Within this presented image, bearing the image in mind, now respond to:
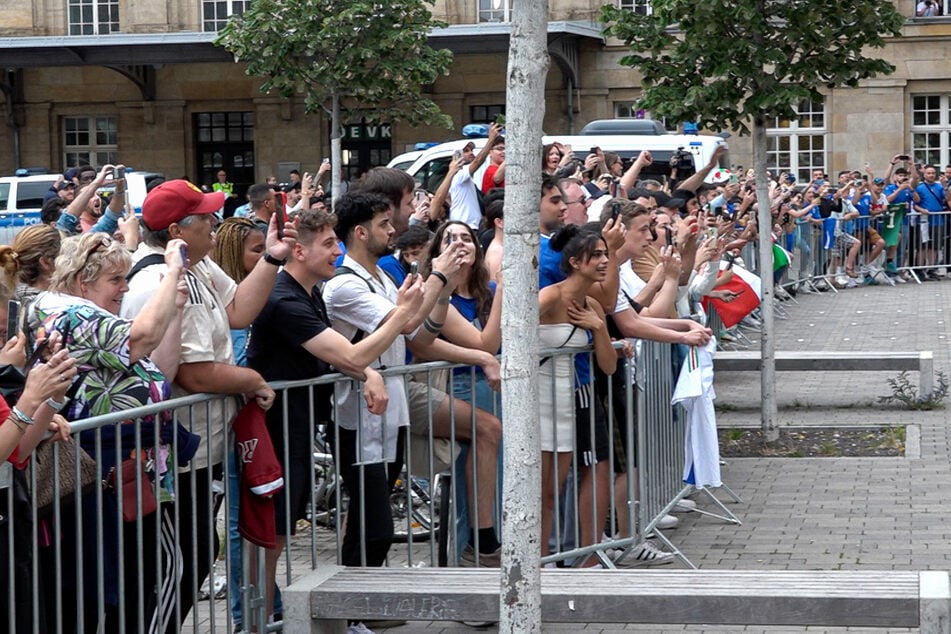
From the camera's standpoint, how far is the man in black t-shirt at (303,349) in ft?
19.3

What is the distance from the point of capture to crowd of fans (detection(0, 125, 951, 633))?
4.91 metres

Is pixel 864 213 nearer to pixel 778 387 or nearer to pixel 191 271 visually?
pixel 778 387

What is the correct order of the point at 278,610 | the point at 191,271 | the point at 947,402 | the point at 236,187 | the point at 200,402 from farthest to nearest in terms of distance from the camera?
the point at 236,187, the point at 947,402, the point at 278,610, the point at 191,271, the point at 200,402

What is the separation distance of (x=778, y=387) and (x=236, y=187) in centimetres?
2633

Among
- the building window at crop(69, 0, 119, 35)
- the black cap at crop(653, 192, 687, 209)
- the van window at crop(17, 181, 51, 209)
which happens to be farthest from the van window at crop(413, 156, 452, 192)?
the building window at crop(69, 0, 119, 35)

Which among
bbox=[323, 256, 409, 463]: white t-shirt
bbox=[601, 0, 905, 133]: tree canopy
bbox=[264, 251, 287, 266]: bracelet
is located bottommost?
bbox=[323, 256, 409, 463]: white t-shirt

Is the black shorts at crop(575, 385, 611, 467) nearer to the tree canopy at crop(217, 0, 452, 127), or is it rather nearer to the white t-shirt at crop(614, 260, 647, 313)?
the white t-shirt at crop(614, 260, 647, 313)

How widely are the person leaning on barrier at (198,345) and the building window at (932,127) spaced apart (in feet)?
107

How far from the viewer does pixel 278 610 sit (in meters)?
6.17

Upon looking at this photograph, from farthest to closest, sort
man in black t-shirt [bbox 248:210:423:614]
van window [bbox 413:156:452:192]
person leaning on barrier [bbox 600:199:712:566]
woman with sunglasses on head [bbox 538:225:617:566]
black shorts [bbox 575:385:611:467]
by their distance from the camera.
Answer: van window [bbox 413:156:452:192], person leaning on barrier [bbox 600:199:712:566], black shorts [bbox 575:385:611:467], woman with sunglasses on head [bbox 538:225:617:566], man in black t-shirt [bbox 248:210:423:614]

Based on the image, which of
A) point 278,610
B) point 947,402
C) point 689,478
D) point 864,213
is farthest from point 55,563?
point 864,213

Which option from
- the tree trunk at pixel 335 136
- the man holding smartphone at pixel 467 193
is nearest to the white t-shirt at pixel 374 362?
the man holding smartphone at pixel 467 193

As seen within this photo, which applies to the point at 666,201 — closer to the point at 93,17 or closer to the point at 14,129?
the point at 93,17

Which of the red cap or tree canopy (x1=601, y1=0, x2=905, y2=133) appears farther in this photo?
tree canopy (x1=601, y1=0, x2=905, y2=133)
